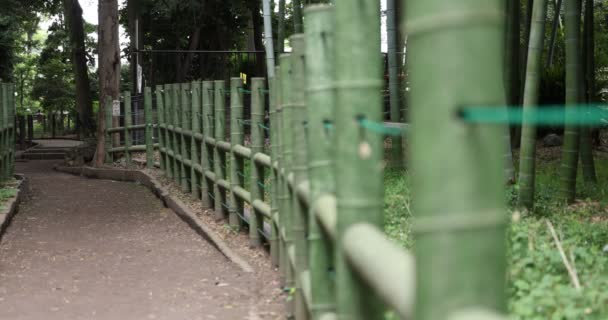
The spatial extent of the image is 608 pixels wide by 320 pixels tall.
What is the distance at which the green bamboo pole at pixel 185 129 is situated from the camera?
1062 centimetres

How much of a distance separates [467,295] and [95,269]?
629 centimetres

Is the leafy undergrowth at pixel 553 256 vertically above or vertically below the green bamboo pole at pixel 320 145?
below

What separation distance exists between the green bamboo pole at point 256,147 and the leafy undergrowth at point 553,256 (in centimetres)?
107

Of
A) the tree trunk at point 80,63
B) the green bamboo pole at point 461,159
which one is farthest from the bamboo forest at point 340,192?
the tree trunk at point 80,63

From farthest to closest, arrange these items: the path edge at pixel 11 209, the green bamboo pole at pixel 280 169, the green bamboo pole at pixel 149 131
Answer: the green bamboo pole at pixel 149 131
the path edge at pixel 11 209
the green bamboo pole at pixel 280 169

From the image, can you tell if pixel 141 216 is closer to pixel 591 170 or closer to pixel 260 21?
pixel 591 170

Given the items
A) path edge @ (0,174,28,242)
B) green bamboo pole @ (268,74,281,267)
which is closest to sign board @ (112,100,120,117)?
path edge @ (0,174,28,242)

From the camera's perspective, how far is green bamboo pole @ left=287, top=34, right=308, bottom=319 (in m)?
4.35

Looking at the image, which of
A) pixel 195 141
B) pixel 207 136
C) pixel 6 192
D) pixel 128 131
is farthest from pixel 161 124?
pixel 207 136

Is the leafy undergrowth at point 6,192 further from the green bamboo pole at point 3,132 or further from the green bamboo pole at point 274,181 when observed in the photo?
the green bamboo pole at point 274,181

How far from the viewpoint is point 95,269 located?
7.23 metres

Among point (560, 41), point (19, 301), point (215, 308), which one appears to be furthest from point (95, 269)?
point (560, 41)

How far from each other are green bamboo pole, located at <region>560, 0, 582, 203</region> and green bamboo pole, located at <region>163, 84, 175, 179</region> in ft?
19.2

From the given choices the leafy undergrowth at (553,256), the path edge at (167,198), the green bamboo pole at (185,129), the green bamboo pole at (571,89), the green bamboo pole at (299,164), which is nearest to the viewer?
the leafy undergrowth at (553,256)
